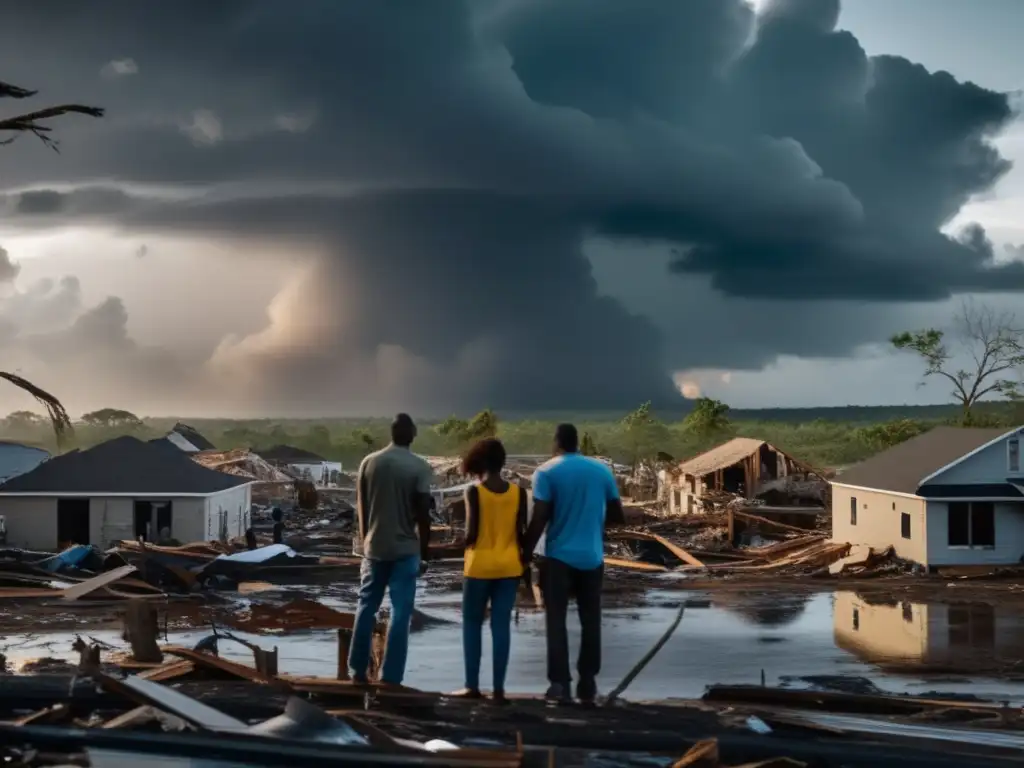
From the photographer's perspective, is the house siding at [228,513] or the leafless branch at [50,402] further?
the house siding at [228,513]

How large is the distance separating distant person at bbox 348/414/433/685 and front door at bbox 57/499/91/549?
3568cm

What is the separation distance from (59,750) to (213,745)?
0.97 meters

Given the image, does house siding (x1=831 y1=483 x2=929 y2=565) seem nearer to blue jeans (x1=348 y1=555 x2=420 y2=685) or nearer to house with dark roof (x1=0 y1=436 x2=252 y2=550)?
house with dark roof (x1=0 y1=436 x2=252 y2=550)

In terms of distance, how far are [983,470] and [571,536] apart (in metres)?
31.4

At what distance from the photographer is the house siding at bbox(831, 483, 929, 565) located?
38.0 meters

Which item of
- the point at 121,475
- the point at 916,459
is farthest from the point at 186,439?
the point at 916,459

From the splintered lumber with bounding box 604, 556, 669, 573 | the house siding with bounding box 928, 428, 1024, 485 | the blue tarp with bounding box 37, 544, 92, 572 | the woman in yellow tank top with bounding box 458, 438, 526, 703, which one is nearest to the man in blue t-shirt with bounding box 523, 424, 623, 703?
the woman in yellow tank top with bounding box 458, 438, 526, 703

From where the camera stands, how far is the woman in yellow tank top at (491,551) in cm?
961

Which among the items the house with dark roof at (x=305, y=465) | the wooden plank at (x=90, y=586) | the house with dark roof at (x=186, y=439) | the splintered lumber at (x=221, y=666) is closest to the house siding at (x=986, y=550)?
the wooden plank at (x=90, y=586)

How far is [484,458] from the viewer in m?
9.57

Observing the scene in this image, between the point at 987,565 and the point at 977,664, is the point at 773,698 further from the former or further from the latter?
the point at 987,565

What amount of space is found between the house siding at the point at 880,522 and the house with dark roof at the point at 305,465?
164 ft

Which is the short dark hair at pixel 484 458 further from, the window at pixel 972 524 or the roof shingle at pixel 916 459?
the window at pixel 972 524

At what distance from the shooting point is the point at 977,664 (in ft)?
68.3
